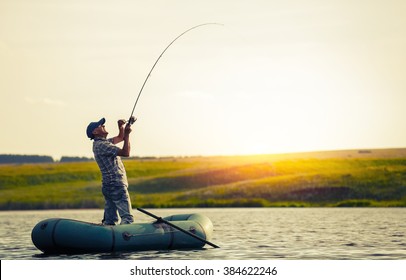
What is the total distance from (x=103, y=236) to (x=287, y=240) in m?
5.49

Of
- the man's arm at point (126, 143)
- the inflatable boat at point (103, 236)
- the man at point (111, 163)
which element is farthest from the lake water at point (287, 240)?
the man's arm at point (126, 143)

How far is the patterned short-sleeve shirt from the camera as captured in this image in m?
17.1

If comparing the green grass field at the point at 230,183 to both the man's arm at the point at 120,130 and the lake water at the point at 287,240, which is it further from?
the man's arm at the point at 120,130

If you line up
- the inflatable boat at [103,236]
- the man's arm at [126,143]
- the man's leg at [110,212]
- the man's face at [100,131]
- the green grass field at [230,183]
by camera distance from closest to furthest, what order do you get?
1. the man's arm at [126,143]
2. the inflatable boat at [103,236]
3. the man's face at [100,131]
4. the man's leg at [110,212]
5. the green grass field at [230,183]

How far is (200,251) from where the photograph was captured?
18234 mm

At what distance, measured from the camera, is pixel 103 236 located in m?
17.1

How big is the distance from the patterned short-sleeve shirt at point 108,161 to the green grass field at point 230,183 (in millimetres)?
23675

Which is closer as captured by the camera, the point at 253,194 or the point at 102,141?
the point at 102,141

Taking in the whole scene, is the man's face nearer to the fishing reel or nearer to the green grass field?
the fishing reel

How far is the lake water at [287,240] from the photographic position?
57.5 feet

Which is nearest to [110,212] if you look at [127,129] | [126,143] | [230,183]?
[126,143]
